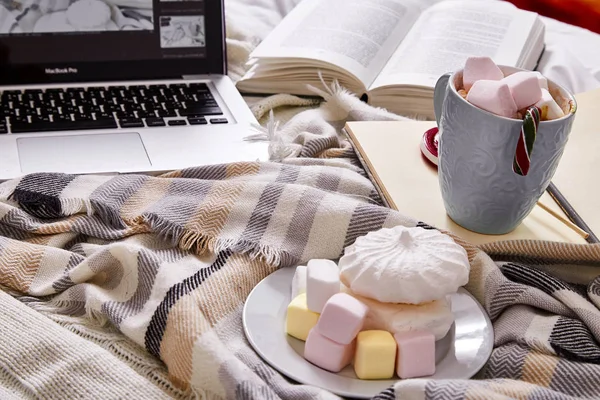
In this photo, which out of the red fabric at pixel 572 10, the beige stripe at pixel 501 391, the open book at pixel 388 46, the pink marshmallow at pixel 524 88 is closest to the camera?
the beige stripe at pixel 501 391

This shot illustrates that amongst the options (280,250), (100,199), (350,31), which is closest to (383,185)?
(280,250)

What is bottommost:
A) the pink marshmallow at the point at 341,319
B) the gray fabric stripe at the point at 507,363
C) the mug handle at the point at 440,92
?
the gray fabric stripe at the point at 507,363

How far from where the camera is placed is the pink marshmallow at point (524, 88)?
0.66m

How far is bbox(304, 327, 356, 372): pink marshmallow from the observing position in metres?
0.57

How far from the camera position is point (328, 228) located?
0.72m

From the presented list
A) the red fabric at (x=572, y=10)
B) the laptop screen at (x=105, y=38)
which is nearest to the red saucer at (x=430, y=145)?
the laptop screen at (x=105, y=38)

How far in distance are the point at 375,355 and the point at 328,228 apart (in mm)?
176

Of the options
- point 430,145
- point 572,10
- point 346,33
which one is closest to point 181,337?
point 430,145

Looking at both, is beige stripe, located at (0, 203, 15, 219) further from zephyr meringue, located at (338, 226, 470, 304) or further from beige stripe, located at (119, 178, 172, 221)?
zephyr meringue, located at (338, 226, 470, 304)

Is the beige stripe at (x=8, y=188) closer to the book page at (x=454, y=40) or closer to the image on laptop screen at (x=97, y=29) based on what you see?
the image on laptop screen at (x=97, y=29)

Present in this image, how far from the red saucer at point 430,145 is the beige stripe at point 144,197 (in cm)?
26

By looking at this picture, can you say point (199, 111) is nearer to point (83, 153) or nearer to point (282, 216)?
point (83, 153)

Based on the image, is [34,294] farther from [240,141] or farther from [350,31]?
[350,31]

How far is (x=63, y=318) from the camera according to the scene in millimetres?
659
